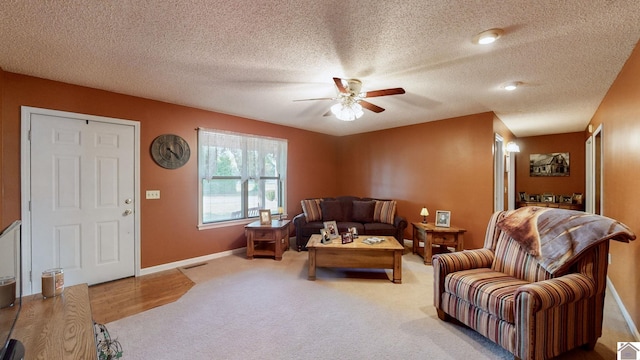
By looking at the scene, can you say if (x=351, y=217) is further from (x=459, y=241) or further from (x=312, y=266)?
(x=312, y=266)

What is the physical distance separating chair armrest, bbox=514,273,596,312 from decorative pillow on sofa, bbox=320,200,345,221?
11.7 feet

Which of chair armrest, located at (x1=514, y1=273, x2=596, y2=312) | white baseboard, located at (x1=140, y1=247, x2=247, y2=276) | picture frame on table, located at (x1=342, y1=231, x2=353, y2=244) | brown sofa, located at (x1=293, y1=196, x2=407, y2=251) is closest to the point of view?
chair armrest, located at (x1=514, y1=273, x2=596, y2=312)

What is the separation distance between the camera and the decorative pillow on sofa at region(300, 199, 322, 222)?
5.04m

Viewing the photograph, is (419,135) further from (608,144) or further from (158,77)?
(158,77)

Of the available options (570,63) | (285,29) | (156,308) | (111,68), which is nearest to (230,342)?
(156,308)

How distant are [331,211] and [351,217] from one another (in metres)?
0.43

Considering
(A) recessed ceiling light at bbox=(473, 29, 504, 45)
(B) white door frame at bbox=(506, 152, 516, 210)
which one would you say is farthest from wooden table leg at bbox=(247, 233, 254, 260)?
(B) white door frame at bbox=(506, 152, 516, 210)

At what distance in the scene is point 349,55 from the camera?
2268mm

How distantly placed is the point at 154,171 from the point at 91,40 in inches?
75.4

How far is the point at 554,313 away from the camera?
1762 mm

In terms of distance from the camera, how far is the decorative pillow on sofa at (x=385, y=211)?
16.1ft

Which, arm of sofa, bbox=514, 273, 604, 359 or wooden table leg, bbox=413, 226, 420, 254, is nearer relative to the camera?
arm of sofa, bbox=514, 273, 604, 359

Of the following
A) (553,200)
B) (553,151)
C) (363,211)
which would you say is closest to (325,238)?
(363,211)

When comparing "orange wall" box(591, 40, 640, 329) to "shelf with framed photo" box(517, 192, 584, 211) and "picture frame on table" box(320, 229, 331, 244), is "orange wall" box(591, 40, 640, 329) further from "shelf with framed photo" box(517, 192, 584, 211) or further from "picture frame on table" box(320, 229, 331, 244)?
"shelf with framed photo" box(517, 192, 584, 211)
